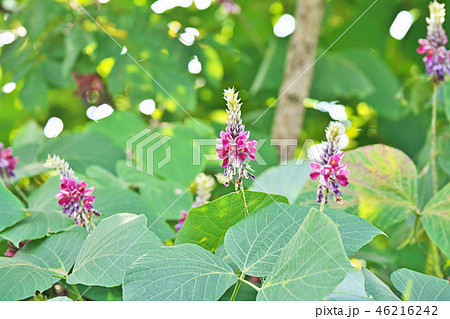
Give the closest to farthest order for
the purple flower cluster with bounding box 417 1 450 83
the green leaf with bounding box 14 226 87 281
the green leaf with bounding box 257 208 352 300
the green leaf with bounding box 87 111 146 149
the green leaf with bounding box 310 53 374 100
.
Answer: the green leaf with bounding box 257 208 352 300
the green leaf with bounding box 14 226 87 281
the purple flower cluster with bounding box 417 1 450 83
the green leaf with bounding box 87 111 146 149
the green leaf with bounding box 310 53 374 100

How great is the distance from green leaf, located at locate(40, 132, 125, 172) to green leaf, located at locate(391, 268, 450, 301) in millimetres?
437

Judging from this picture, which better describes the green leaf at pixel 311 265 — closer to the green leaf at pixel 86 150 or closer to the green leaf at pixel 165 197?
the green leaf at pixel 165 197

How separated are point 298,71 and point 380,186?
1.79 ft

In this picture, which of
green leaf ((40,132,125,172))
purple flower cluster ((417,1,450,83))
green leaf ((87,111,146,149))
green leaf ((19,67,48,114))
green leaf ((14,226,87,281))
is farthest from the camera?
green leaf ((19,67,48,114))

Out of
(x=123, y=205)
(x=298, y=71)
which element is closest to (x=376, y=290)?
(x=123, y=205)

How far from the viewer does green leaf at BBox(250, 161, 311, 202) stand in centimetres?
49

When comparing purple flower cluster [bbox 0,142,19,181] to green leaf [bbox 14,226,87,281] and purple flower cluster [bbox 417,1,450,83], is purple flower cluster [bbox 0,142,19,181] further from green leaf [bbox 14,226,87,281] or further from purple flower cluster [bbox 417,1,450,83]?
purple flower cluster [bbox 417,1,450,83]

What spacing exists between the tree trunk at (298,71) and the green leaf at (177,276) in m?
0.64

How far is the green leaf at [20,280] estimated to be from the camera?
0.32m

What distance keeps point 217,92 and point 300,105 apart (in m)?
0.38

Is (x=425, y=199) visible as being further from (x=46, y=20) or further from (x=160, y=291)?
(x=46, y=20)

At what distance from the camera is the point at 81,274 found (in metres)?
0.32

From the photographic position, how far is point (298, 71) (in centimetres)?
96

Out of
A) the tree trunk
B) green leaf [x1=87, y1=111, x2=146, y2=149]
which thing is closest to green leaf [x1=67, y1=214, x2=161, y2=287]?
green leaf [x1=87, y1=111, x2=146, y2=149]
